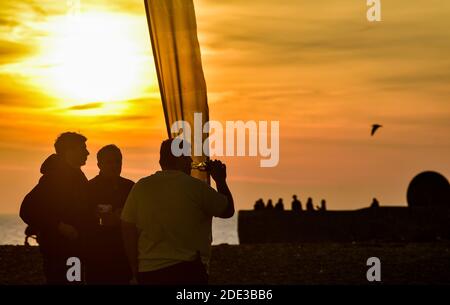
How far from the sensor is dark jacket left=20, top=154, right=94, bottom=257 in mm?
8344

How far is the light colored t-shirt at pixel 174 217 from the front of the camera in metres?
7.11

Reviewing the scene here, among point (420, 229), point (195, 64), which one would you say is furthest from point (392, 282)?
point (420, 229)

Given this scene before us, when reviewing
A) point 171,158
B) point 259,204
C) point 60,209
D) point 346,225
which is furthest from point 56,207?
point 259,204

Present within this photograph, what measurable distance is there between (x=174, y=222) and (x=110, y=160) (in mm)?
1630

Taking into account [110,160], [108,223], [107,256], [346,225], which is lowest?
[107,256]

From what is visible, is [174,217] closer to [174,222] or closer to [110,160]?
[174,222]

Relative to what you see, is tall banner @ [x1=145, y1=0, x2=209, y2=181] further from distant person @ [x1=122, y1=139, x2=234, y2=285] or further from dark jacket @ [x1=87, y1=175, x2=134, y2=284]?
distant person @ [x1=122, y1=139, x2=234, y2=285]

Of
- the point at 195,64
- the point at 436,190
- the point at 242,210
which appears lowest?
the point at 195,64

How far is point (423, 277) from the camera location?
17453mm

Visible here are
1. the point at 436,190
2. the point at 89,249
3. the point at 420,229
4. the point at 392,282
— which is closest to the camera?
the point at 89,249

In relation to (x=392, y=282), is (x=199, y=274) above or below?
below

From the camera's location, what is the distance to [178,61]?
34.7 feet
